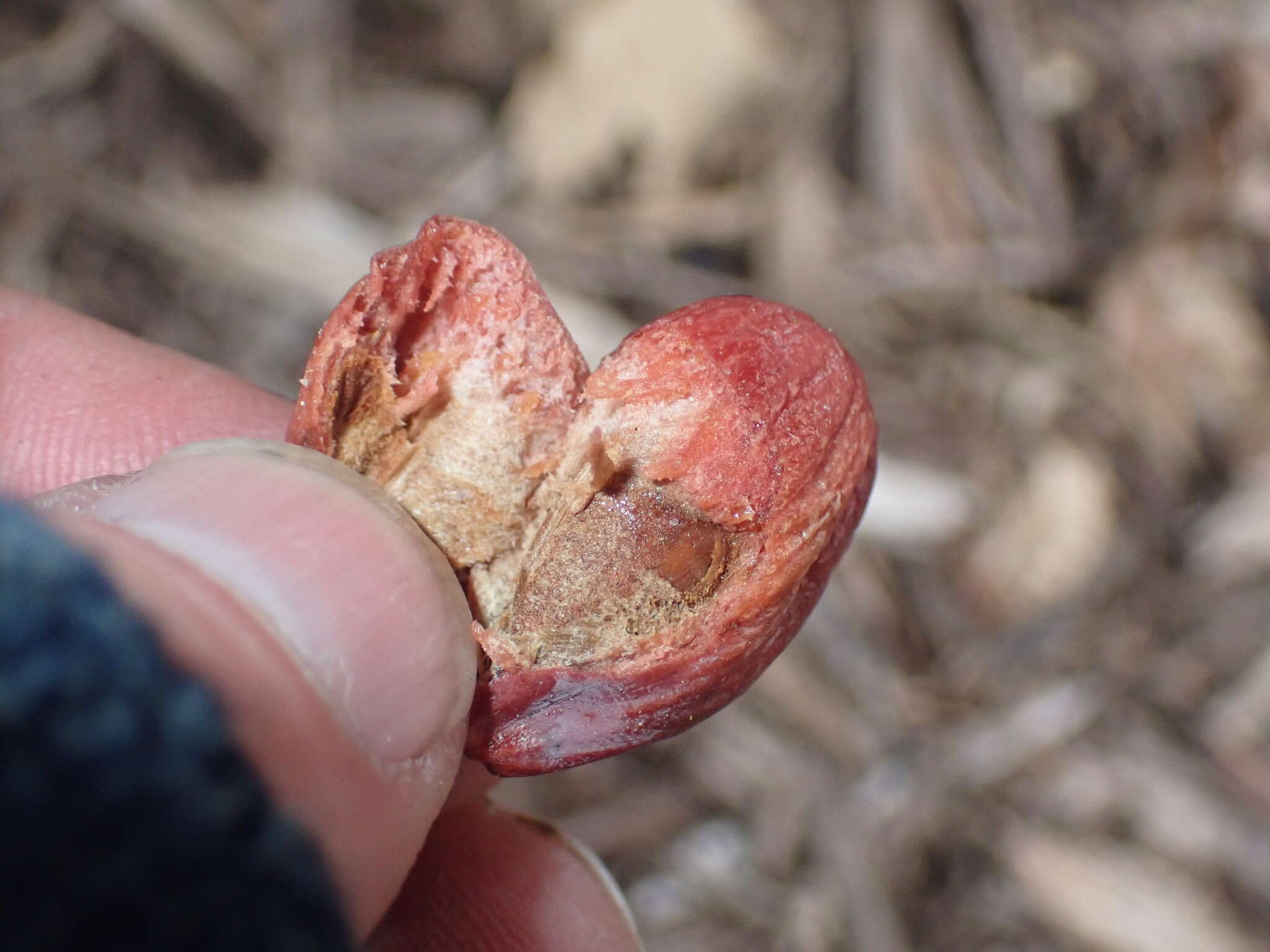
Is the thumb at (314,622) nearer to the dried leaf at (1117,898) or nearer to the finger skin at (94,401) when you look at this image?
the finger skin at (94,401)

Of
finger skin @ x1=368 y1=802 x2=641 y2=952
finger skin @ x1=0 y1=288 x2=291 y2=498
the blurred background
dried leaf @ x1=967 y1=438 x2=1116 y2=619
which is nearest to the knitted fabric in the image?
finger skin @ x1=368 y1=802 x2=641 y2=952

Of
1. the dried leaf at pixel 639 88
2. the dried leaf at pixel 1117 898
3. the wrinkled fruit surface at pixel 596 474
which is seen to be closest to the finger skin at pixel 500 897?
the wrinkled fruit surface at pixel 596 474

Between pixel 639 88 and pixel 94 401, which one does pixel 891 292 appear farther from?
pixel 94 401

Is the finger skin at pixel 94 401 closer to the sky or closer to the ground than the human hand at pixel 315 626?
closer to the ground

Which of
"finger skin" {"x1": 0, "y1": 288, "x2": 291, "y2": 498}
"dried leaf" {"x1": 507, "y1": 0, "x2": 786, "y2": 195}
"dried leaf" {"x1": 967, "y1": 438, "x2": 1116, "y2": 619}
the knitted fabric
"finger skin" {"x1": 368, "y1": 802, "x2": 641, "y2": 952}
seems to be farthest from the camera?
"dried leaf" {"x1": 507, "y1": 0, "x2": 786, "y2": 195}

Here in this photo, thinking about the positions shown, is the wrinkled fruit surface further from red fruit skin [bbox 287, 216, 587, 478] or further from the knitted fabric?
the knitted fabric

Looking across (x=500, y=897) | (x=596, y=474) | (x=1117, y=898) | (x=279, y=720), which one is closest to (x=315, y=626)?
(x=279, y=720)

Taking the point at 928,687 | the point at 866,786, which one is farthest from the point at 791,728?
the point at 928,687

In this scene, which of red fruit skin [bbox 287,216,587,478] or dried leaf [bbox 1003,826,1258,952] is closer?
red fruit skin [bbox 287,216,587,478]
